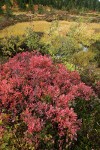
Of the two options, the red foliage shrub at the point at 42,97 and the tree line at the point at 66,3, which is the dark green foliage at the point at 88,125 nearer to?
the red foliage shrub at the point at 42,97

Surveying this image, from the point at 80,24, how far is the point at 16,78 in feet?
47.8

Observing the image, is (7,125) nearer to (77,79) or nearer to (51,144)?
(51,144)

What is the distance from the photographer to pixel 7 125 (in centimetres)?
1048

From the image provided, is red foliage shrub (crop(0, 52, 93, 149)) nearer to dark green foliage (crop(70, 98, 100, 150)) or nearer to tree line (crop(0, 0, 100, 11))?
dark green foliage (crop(70, 98, 100, 150))

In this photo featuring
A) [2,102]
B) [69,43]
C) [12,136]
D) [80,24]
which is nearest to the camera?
[12,136]

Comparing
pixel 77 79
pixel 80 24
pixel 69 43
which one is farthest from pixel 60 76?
pixel 80 24

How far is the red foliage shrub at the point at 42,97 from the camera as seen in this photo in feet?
33.2

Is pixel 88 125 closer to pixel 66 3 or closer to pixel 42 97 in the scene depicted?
pixel 42 97

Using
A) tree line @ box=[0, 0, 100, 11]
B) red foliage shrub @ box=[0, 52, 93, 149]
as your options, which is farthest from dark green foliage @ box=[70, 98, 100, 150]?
tree line @ box=[0, 0, 100, 11]

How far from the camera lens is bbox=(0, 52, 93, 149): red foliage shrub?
10.1 metres

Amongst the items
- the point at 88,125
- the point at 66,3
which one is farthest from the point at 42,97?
the point at 66,3

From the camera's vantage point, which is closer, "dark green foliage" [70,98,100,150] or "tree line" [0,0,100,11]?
"dark green foliage" [70,98,100,150]

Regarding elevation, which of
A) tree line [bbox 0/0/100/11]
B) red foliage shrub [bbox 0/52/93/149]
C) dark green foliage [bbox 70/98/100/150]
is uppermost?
red foliage shrub [bbox 0/52/93/149]

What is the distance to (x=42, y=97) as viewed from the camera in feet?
36.3
